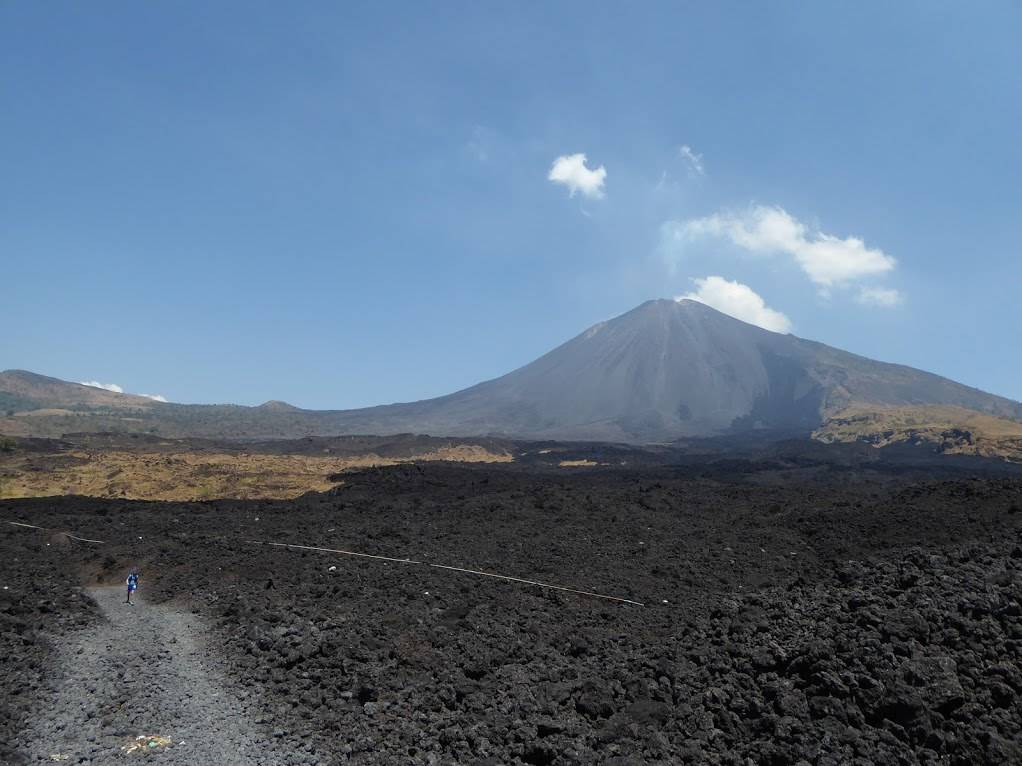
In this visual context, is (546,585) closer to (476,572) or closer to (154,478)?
(476,572)

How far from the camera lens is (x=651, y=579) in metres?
12.8

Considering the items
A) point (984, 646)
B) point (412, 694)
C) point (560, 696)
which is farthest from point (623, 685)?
point (984, 646)

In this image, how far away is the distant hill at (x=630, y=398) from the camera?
99250mm

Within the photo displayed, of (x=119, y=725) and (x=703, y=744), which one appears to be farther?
(x=119, y=725)

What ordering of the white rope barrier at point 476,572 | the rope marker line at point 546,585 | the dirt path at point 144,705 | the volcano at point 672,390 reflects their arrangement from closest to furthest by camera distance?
the dirt path at point 144,705 < the rope marker line at point 546,585 < the white rope barrier at point 476,572 < the volcano at point 672,390

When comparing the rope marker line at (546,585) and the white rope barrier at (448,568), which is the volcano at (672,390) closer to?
the white rope barrier at (448,568)

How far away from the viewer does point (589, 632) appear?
9750 millimetres

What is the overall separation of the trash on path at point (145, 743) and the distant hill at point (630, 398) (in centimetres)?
8050

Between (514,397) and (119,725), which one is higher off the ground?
(514,397)

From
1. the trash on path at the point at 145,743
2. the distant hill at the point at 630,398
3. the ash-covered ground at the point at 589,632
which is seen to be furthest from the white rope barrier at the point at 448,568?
the distant hill at the point at 630,398

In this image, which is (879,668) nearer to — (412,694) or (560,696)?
(560,696)

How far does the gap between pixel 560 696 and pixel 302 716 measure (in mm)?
2972

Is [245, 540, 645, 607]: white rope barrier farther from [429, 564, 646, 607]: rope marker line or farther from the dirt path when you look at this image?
the dirt path

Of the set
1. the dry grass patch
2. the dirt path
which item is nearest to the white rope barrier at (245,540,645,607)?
the dirt path
